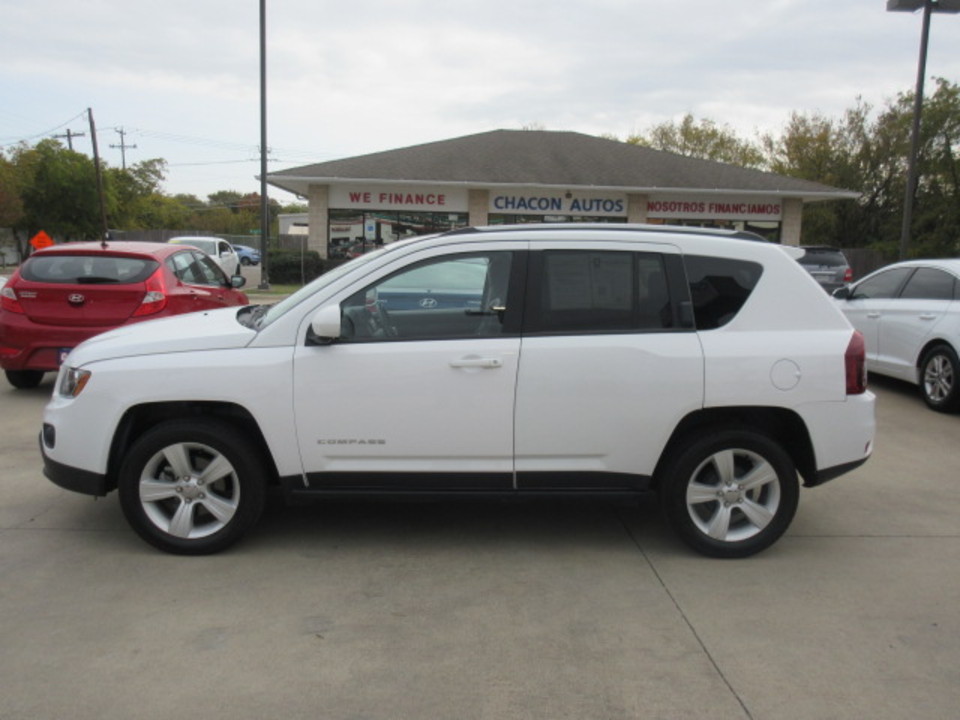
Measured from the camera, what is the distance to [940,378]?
7.94 m

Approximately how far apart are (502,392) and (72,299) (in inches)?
216

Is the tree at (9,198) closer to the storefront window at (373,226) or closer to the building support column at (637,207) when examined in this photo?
the storefront window at (373,226)

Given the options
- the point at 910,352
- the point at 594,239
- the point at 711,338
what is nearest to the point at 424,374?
the point at 594,239

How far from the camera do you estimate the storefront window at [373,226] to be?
24828 millimetres

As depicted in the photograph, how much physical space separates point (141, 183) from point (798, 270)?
74421 millimetres

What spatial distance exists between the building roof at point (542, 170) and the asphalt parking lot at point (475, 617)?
66.0 ft

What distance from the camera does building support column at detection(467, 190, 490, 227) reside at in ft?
81.2

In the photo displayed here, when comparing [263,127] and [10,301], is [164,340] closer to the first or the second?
[10,301]

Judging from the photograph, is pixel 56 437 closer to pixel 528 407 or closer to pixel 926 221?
pixel 528 407

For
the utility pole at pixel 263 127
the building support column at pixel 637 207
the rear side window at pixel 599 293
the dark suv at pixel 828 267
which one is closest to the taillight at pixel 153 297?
the rear side window at pixel 599 293

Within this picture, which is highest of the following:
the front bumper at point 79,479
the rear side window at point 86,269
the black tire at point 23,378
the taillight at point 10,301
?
the rear side window at point 86,269

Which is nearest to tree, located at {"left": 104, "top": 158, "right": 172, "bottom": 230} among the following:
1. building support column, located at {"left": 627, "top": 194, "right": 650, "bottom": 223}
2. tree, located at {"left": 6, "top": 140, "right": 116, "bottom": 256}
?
tree, located at {"left": 6, "top": 140, "right": 116, "bottom": 256}

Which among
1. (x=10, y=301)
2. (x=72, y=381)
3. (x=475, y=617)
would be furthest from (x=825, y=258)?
(x=72, y=381)

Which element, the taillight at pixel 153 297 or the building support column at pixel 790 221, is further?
the building support column at pixel 790 221
